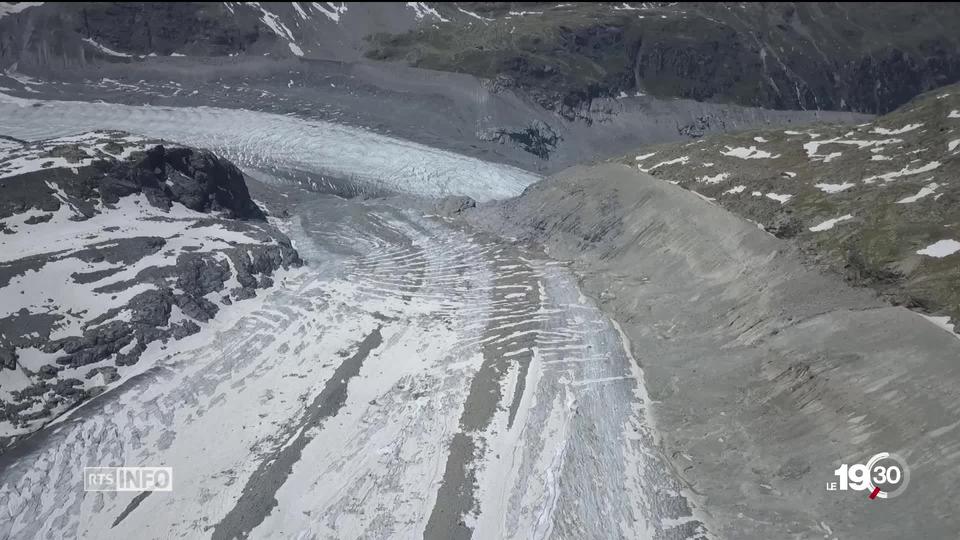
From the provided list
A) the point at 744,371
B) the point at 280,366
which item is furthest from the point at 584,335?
the point at 280,366

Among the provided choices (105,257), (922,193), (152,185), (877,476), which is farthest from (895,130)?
(105,257)

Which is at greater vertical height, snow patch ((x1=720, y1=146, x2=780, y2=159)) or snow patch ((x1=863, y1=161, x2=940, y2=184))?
snow patch ((x1=863, y1=161, x2=940, y2=184))

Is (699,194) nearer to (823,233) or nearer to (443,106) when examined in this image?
(823,233)

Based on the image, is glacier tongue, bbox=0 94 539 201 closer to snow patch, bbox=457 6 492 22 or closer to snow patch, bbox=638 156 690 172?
snow patch, bbox=638 156 690 172

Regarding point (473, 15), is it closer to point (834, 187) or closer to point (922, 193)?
point (834, 187)

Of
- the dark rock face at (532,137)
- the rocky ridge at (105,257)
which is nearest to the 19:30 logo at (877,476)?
the rocky ridge at (105,257)

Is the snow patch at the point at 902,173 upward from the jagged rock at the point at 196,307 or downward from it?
upward

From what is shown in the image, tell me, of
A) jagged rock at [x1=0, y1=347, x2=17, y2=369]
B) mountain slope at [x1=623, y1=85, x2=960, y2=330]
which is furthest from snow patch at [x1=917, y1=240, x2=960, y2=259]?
jagged rock at [x1=0, y1=347, x2=17, y2=369]

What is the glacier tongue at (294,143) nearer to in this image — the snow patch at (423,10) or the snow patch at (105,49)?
the snow patch at (105,49)
